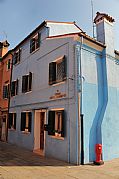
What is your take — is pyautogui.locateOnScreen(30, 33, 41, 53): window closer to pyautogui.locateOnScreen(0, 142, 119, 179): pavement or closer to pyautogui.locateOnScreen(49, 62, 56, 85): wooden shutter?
pyautogui.locateOnScreen(49, 62, 56, 85): wooden shutter

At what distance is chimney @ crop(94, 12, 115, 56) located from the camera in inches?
415

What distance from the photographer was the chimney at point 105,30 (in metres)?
10.5

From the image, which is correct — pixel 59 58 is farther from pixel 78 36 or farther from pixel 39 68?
pixel 39 68

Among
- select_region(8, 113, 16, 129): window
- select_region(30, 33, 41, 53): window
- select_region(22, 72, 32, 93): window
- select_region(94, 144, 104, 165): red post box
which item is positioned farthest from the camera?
select_region(8, 113, 16, 129): window

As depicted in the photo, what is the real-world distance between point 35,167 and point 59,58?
18.7 feet

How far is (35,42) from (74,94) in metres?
6.51

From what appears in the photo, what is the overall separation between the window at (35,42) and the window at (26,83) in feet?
6.40

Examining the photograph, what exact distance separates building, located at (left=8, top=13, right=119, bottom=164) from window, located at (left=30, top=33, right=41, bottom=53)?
0.52 feet

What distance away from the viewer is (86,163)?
8.29m

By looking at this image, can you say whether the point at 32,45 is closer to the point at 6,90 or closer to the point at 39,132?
the point at 6,90

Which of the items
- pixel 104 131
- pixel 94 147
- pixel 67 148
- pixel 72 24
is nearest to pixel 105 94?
pixel 104 131

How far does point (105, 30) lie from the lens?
10586mm

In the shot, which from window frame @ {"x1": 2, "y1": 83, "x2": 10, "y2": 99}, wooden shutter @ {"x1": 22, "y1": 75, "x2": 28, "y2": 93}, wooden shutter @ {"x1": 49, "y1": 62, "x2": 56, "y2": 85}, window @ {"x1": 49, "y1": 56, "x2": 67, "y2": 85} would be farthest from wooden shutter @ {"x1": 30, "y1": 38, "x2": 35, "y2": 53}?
window frame @ {"x1": 2, "y1": 83, "x2": 10, "y2": 99}

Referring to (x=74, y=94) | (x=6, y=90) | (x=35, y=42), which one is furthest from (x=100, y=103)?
(x=6, y=90)
